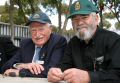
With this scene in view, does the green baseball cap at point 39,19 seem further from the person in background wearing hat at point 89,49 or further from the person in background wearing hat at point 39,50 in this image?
the person in background wearing hat at point 89,49

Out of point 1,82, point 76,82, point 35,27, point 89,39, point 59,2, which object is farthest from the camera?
point 59,2

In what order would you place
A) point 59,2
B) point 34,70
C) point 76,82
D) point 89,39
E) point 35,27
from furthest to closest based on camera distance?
point 59,2 → point 35,27 → point 34,70 → point 89,39 → point 76,82

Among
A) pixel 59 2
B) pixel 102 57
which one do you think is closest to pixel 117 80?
pixel 102 57

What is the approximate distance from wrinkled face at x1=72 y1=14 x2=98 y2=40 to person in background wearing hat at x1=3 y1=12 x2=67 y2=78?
593mm

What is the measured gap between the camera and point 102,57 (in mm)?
2775

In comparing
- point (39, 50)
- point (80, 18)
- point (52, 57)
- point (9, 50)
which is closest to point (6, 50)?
point (9, 50)

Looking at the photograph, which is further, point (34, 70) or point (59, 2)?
point (59, 2)

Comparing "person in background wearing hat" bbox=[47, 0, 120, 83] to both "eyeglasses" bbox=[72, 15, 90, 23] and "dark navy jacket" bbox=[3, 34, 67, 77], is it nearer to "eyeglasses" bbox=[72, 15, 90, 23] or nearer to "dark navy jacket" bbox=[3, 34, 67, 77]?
"eyeglasses" bbox=[72, 15, 90, 23]

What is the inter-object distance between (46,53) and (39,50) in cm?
10

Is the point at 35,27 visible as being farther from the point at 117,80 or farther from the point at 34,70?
the point at 117,80

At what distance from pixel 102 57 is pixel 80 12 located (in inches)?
15.4

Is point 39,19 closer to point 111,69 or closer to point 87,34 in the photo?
point 87,34

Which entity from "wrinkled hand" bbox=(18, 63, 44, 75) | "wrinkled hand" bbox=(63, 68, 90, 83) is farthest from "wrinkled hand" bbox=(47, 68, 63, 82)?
"wrinkled hand" bbox=(18, 63, 44, 75)

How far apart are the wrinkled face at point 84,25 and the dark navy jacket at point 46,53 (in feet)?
1.93
